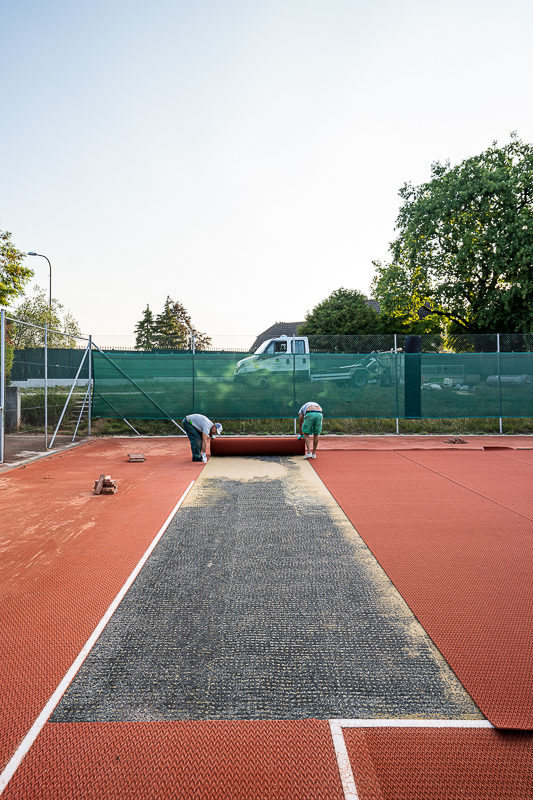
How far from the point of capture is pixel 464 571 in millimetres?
4340

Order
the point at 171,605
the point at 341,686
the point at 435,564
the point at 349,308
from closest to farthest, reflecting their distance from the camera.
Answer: the point at 341,686
the point at 171,605
the point at 435,564
the point at 349,308

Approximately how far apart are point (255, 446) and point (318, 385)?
4062 mm

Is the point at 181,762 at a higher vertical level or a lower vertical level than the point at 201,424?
lower

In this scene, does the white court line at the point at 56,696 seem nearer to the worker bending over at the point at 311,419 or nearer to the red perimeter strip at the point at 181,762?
the red perimeter strip at the point at 181,762

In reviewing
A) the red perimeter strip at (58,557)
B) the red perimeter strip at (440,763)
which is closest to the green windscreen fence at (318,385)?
the red perimeter strip at (58,557)

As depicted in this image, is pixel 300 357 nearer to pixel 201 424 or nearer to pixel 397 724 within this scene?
pixel 201 424

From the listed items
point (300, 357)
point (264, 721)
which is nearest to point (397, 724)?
point (264, 721)

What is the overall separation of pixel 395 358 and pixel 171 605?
39.7 feet

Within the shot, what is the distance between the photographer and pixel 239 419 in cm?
1468

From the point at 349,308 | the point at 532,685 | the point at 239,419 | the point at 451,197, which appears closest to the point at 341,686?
the point at 532,685

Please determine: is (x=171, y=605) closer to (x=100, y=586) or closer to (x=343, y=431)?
(x=100, y=586)

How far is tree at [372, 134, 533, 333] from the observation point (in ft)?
66.4

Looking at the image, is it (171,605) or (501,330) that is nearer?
(171,605)

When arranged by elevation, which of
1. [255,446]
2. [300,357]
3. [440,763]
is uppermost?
[300,357]
